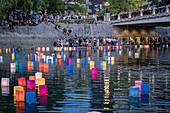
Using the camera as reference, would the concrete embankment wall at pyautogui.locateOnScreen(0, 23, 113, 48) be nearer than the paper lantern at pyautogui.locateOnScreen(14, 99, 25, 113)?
No

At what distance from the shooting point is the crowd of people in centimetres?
5419

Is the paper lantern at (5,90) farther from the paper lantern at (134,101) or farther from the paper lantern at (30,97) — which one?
the paper lantern at (134,101)

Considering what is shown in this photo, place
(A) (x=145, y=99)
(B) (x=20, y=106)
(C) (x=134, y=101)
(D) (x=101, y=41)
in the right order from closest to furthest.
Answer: (B) (x=20, y=106) → (C) (x=134, y=101) → (A) (x=145, y=99) → (D) (x=101, y=41)

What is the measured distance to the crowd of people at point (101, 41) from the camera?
54.2m

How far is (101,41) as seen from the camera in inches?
2431

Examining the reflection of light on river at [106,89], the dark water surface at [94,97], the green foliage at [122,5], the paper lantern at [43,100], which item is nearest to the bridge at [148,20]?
the green foliage at [122,5]

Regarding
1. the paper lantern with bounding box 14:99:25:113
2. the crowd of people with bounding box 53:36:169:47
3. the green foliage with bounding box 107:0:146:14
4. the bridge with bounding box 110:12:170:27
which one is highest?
the green foliage with bounding box 107:0:146:14

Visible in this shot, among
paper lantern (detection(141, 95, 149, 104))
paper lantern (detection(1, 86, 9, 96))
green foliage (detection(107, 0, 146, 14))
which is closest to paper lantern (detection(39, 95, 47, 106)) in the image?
paper lantern (detection(1, 86, 9, 96))

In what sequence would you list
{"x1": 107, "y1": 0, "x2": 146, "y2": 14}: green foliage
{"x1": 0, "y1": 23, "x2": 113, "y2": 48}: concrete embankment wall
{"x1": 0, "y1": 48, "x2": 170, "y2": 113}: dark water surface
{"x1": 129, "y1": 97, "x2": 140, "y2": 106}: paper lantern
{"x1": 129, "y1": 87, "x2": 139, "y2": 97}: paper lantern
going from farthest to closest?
{"x1": 107, "y1": 0, "x2": 146, "y2": 14}: green foliage < {"x1": 0, "y1": 23, "x2": 113, "y2": 48}: concrete embankment wall < {"x1": 129, "y1": 87, "x2": 139, "y2": 97}: paper lantern < {"x1": 129, "y1": 97, "x2": 140, "y2": 106}: paper lantern < {"x1": 0, "y1": 48, "x2": 170, "y2": 113}: dark water surface

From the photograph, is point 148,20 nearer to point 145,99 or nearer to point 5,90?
point 5,90

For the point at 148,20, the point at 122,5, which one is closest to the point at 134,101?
the point at 148,20

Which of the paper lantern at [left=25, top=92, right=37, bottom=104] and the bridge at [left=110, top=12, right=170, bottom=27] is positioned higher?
the bridge at [left=110, top=12, right=170, bottom=27]

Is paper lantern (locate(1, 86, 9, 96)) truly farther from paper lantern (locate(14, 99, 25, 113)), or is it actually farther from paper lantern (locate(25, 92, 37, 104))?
paper lantern (locate(25, 92, 37, 104))

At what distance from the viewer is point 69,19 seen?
6450 cm
